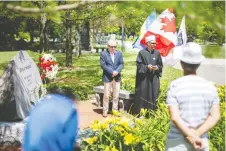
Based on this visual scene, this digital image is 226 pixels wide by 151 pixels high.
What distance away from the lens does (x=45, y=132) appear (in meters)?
2.77

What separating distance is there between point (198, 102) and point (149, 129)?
63.8 inches

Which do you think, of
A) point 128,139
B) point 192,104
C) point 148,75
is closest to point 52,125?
point 192,104

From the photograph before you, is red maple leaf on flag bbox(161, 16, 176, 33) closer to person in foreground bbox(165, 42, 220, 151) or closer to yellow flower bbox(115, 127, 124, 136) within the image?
yellow flower bbox(115, 127, 124, 136)

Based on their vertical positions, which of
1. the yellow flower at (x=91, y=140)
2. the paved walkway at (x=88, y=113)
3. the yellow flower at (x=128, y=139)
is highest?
the yellow flower at (x=128, y=139)

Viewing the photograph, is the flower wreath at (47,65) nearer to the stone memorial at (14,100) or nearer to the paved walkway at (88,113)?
the paved walkway at (88,113)

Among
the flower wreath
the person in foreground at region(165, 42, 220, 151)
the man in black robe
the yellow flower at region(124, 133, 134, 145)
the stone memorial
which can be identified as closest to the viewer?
the person in foreground at region(165, 42, 220, 151)

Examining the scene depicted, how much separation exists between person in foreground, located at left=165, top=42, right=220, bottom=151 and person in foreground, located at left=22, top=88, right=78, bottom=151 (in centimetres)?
105

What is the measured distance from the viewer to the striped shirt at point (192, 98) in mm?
3500

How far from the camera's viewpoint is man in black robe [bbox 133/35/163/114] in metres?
7.72

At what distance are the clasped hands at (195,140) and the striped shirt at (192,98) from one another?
7 centimetres

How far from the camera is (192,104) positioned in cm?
350

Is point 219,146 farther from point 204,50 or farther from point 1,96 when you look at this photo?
point 1,96

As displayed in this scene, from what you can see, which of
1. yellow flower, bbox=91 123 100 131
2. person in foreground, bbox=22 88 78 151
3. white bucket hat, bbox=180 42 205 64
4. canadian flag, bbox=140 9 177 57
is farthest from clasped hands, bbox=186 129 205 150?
canadian flag, bbox=140 9 177 57

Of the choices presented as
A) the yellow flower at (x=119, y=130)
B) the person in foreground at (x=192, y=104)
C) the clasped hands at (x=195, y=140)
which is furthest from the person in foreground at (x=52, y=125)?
the yellow flower at (x=119, y=130)
